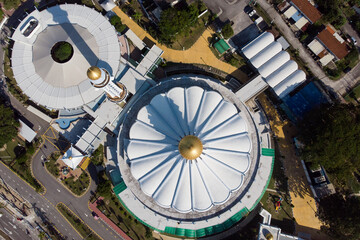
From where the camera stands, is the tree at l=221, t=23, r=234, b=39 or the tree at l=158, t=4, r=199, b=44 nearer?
the tree at l=158, t=4, r=199, b=44

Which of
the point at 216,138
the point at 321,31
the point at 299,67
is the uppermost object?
the point at 321,31

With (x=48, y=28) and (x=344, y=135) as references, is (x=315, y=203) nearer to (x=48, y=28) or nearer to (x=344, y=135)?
(x=344, y=135)

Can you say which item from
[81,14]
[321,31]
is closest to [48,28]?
[81,14]

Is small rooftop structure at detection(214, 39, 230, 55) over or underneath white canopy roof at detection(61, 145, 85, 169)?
over

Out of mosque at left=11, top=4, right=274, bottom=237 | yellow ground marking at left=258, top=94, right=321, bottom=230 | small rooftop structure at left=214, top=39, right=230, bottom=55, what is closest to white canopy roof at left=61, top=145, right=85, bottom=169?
mosque at left=11, top=4, right=274, bottom=237

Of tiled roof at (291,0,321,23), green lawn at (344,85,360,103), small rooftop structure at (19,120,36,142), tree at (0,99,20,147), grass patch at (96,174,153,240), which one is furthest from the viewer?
small rooftop structure at (19,120,36,142)

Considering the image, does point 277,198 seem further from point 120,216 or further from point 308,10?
point 308,10

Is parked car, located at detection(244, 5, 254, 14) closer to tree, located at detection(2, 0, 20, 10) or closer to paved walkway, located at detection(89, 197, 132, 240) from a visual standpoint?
tree, located at detection(2, 0, 20, 10)
